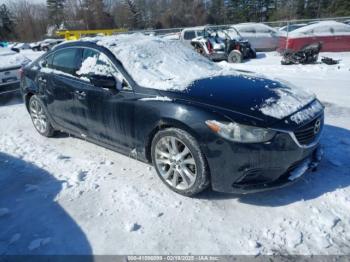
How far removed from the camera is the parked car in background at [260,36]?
1783cm

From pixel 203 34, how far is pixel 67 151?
1201 cm

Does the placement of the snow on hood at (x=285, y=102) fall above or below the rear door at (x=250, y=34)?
above

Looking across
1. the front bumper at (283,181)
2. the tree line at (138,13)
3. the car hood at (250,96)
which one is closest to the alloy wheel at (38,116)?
the car hood at (250,96)

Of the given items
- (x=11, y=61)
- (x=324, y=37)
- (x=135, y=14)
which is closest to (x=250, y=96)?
(x=11, y=61)

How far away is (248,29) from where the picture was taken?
18.2m

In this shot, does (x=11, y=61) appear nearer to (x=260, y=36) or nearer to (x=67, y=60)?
(x=67, y=60)

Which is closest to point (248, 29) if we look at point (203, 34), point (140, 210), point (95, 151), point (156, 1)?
point (203, 34)

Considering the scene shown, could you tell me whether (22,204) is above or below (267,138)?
below

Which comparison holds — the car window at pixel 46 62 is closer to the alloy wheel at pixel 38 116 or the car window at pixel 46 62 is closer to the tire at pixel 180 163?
the alloy wheel at pixel 38 116

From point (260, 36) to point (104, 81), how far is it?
52.6ft

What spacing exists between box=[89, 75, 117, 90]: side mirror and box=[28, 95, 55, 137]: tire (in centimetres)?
185

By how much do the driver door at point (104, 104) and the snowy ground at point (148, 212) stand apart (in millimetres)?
465

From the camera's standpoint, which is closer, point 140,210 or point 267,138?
point 267,138

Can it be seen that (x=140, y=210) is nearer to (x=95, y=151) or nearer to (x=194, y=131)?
(x=194, y=131)
